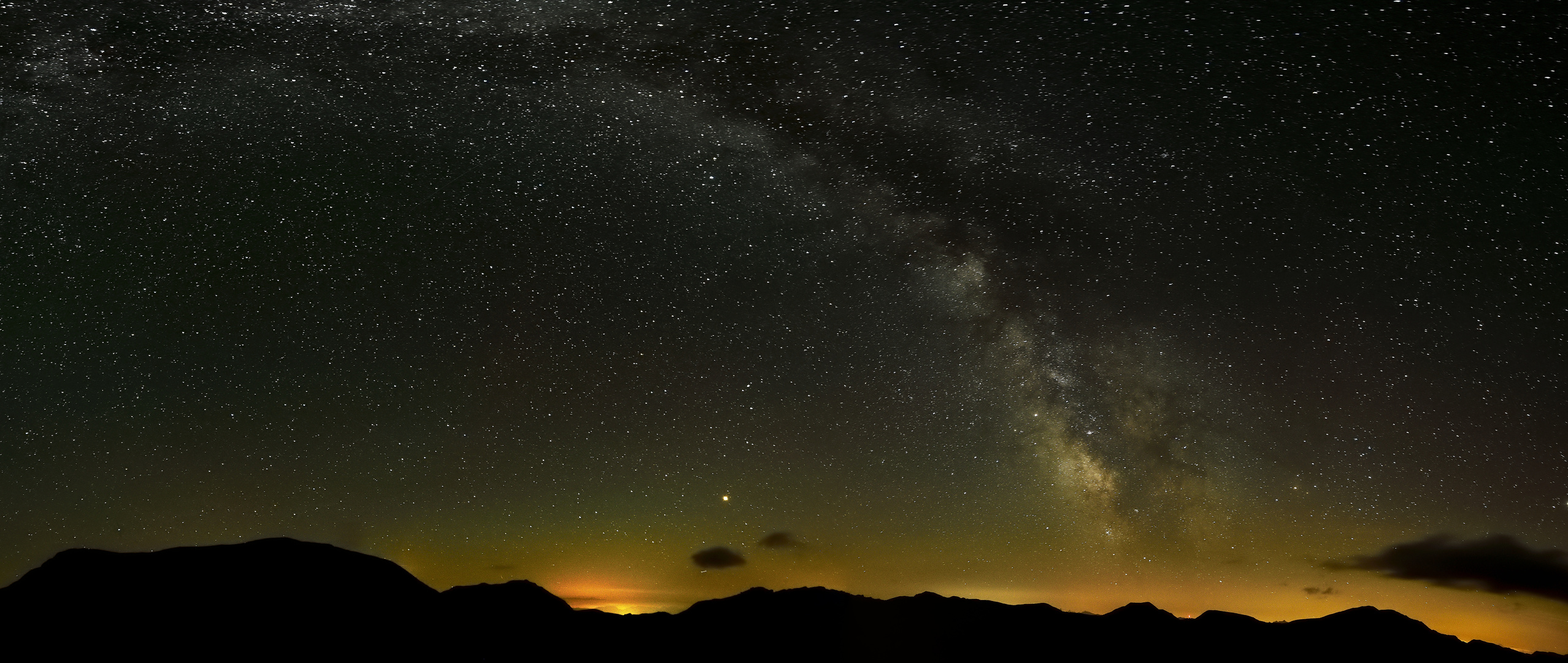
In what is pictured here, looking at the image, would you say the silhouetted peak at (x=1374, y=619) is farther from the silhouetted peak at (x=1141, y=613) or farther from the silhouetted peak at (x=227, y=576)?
the silhouetted peak at (x=227, y=576)

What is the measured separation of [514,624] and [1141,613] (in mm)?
76543

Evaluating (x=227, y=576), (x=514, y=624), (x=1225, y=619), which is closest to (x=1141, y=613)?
(x=1225, y=619)

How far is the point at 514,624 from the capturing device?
69250 mm

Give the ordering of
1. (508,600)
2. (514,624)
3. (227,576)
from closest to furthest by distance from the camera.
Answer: (227,576), (514,624), (508,600)

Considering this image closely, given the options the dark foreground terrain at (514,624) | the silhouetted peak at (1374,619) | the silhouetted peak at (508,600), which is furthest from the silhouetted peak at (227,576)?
the silhouetted peak at (1374,619)

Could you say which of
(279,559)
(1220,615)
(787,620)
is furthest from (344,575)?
(1220,615)

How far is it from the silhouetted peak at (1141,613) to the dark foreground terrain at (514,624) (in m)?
0.31

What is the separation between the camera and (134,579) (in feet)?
168

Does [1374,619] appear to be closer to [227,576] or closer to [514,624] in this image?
[514,624]

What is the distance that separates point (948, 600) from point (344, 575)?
245 ft

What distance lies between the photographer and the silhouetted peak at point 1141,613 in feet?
332

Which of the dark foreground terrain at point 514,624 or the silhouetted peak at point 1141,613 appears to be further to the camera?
the silhouetted peak at point 1141,613

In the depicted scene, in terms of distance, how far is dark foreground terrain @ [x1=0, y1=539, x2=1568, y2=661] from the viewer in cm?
4806

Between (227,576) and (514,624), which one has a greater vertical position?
(227,576)
